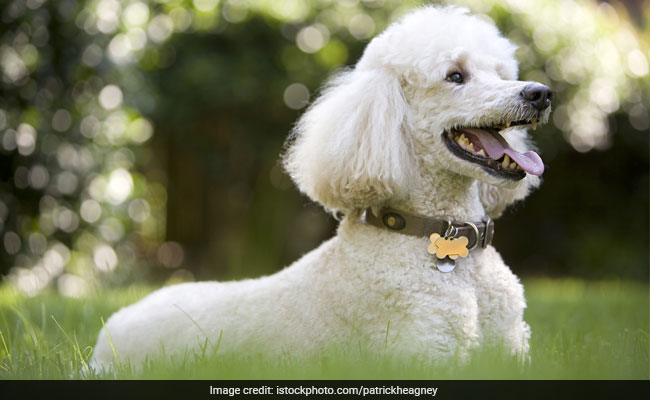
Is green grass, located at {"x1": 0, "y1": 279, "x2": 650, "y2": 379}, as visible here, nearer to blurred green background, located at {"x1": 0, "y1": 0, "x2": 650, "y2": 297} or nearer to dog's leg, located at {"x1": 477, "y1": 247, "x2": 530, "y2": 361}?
dog's leg, located at {"x1": 477, "y1": 247, "x2": 530, "y2": 361}

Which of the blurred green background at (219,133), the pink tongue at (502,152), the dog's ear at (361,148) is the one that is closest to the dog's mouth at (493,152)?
the pink tongue at (502,152)

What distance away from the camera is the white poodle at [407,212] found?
222 centimetres

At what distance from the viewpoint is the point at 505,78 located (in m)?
2.60

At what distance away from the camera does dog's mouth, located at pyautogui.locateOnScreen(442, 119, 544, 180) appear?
2.27 metres

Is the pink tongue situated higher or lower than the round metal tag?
higher

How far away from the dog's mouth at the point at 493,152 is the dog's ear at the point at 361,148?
176mm

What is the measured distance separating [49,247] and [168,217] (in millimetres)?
2782
